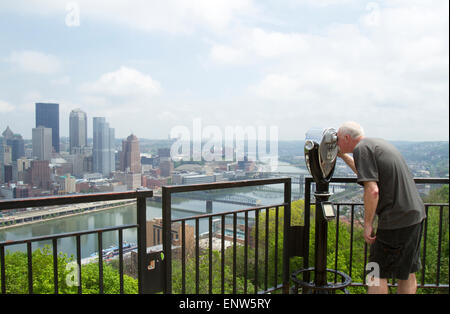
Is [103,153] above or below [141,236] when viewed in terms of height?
above

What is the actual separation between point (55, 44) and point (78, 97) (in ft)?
10.3

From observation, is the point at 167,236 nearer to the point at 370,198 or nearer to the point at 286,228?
the point at 286,228

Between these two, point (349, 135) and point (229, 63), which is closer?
point (349, 135)

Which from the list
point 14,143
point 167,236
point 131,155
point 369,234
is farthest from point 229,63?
point 369,234

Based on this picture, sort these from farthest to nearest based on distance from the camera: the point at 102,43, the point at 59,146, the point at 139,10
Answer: the point at 102,43 < the point at 139,10 < the point at 59,146

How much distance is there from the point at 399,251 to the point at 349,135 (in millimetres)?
674

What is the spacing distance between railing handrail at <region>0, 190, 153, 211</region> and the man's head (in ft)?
3.82

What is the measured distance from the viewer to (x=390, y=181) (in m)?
1.67

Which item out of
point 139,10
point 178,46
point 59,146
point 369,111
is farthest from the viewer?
point 369,111

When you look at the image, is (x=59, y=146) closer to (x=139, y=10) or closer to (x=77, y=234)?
(x=139, y=10)

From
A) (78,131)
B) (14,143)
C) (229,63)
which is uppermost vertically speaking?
(229,63)

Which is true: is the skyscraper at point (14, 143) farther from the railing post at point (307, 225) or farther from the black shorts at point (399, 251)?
the black shorts at point (399, 251)
